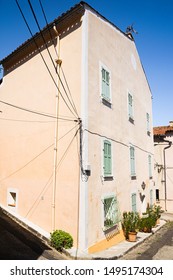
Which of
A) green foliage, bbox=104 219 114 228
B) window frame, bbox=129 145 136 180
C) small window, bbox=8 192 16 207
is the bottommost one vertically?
green foliage, bbox=104 219 114 228

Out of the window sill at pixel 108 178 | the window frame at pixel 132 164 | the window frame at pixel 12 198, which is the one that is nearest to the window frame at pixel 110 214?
the window sill at pixel 108 178

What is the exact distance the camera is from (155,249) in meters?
10.6

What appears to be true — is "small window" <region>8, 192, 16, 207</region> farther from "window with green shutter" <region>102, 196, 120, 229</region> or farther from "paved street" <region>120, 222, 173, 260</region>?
"paved street" <region>120, 222, 173, 260</region>

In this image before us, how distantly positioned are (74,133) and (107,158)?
2.09 m

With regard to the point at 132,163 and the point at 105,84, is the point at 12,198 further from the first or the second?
the point at 105,84

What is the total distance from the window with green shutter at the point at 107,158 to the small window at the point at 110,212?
1130mm

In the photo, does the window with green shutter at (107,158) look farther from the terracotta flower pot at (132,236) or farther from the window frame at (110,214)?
the terracotta flower pot at (132,236)

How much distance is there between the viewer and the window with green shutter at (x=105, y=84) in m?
10.8

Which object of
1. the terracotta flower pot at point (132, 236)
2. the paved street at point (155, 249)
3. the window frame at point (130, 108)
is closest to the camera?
the paved street at point (155, 249)

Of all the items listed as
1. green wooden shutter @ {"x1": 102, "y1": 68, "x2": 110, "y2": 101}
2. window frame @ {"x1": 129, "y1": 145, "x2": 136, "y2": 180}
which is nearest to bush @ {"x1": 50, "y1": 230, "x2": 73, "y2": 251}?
window frame @ {"x1": 129, "y1": 145, "x2": 136, "y2": 180}

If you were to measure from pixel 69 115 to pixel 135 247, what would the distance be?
6.60 meters

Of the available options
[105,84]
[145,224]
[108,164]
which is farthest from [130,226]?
[105,84]

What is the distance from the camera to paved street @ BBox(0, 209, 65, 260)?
26.0ft
